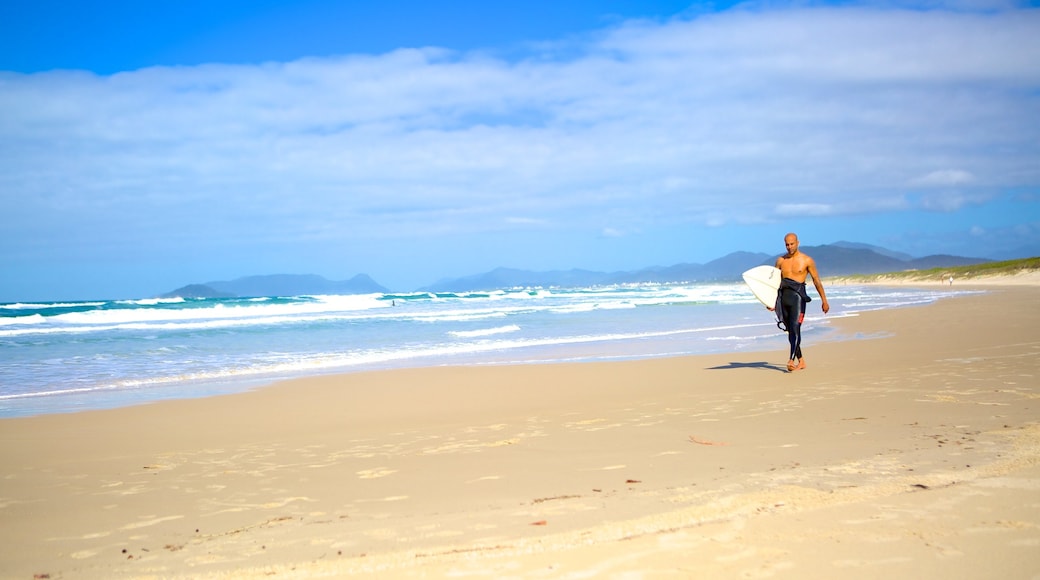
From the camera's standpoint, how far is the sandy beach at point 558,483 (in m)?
3.28

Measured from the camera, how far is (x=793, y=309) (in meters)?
10.8

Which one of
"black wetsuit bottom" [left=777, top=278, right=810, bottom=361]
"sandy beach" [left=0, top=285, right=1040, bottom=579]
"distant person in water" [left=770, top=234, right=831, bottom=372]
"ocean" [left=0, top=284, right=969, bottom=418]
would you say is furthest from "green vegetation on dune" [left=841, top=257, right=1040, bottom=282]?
"sandy beach" [left=0, top=285, right=1040, bottom=579]

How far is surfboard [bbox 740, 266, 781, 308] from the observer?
12.5 m

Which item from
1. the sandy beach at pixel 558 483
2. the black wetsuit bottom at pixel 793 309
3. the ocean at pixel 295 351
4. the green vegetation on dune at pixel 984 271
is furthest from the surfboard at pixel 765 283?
the green vegetation on dune at pixel 984 271

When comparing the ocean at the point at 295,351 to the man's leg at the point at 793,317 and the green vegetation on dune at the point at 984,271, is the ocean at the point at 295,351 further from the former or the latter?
the green vegetation on dune at the point at 984,271

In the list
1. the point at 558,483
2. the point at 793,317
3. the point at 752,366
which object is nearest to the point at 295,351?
the point at 752,366

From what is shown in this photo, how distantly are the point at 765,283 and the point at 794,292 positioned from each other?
204 centimetres

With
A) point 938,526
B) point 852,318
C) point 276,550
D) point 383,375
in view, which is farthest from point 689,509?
point 852,318

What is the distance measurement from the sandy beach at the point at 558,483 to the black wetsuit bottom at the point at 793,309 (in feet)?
2.88

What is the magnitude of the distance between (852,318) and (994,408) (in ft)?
58.5

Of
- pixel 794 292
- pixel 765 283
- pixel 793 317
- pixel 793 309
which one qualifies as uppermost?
pixel 765 283

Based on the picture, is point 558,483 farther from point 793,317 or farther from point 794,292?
point 794,292

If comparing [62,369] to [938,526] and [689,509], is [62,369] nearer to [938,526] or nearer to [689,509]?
[689,509]

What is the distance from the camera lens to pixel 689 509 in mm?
3912
